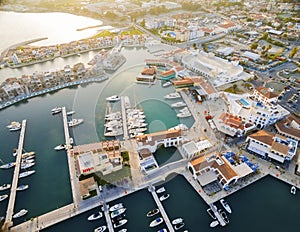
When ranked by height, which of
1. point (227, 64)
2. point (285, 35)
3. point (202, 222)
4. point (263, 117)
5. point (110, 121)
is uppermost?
point (285, 35)

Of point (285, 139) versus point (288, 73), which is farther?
point (288, 73)

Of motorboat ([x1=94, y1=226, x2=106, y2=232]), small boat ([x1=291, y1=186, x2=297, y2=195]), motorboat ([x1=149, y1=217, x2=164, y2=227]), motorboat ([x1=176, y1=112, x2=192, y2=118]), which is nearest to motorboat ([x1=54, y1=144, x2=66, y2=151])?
motorboat ([x1=94, y1=226, x2=106, y2=232])

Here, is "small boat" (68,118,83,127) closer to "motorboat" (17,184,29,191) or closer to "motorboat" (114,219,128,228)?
"motorboat" (17,184,29,191)

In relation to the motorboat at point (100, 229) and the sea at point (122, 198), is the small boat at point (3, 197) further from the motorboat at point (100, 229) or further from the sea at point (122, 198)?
the motorboat at point (100, 229)

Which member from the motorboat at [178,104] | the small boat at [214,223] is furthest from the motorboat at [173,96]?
the small boat at [214,223]

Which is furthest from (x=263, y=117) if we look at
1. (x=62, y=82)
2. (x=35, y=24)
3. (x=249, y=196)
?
(x=35, y=24)

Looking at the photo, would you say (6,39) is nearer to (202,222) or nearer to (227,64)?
(227,64)

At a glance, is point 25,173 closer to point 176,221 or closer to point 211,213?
point 176,221

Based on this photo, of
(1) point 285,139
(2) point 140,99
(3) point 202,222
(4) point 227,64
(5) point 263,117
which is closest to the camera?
(3) point 202,222

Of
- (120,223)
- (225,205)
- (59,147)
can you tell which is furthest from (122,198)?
(59,147)
